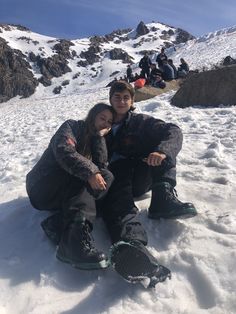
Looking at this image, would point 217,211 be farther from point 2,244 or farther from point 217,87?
point 217,87

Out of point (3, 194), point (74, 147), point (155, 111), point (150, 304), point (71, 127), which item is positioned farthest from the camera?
point (155, 111)

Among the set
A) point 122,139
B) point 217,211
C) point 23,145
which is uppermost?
point 122,139

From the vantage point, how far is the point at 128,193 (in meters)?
3.90

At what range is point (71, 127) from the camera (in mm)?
4109

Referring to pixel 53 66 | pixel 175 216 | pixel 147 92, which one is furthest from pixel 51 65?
pixel 175 216

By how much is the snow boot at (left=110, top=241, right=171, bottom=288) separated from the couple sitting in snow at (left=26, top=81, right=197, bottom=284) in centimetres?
13

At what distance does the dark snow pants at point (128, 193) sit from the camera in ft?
11.4

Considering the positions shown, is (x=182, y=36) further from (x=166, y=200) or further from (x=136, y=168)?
(x=166, y=200)

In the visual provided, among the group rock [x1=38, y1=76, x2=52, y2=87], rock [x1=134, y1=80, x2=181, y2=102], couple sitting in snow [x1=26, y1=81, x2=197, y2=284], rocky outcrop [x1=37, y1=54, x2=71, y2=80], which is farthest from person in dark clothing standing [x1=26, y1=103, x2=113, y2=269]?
rocky outcrop [x1=37, y1=54, x2=71, y2=80]

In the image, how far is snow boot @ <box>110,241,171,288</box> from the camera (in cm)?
292

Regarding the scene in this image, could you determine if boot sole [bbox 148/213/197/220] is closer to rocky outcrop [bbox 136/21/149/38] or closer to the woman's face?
the woman's face

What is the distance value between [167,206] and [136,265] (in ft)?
3.14

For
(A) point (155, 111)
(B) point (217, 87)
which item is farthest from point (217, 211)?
(B) point (217, 87)

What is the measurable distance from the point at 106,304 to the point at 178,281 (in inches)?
23.4
